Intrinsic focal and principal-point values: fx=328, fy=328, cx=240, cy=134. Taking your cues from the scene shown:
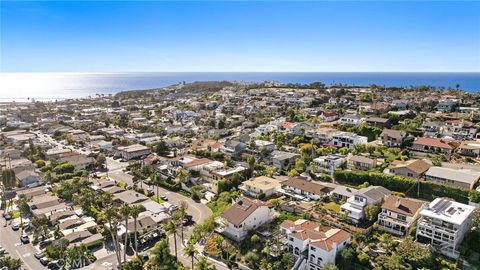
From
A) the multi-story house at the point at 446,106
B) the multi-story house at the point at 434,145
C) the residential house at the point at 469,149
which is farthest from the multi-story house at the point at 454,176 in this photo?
the multi-story house at the point at 446,106

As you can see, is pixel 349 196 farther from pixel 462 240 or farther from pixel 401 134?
pixel 401 134

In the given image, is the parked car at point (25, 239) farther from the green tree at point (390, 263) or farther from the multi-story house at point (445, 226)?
the multi-story house at point (445, 226)

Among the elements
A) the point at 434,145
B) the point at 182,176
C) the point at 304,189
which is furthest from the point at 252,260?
the point at 434,145

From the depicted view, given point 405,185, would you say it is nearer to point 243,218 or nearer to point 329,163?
point 329,163

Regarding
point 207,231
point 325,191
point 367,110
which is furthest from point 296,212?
point 367,110

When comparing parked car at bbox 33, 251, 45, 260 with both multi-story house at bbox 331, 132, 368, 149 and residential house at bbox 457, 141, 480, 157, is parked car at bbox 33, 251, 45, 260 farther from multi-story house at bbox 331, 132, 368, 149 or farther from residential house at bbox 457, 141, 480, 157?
residential house at bbox 457, 141, 480, 157

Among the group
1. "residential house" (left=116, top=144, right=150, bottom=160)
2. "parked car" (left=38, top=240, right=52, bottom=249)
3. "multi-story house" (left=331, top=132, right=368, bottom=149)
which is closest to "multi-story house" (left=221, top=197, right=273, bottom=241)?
"parked car" (left=38, top=240, right=52, bottom=249)
